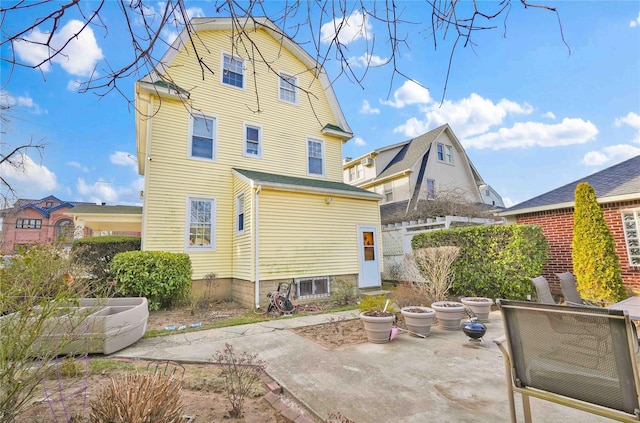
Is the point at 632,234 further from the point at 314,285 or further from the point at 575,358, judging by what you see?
the point at 314,285

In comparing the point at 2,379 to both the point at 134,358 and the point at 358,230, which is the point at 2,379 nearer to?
the point at 134,358

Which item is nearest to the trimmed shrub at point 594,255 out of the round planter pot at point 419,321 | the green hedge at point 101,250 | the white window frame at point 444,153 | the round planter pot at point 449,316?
the round planter pot at point 449,316

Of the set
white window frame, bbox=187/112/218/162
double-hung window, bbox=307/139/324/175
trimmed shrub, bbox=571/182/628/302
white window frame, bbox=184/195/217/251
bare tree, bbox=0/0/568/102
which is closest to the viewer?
bare tree, bbox=0/0/568/102

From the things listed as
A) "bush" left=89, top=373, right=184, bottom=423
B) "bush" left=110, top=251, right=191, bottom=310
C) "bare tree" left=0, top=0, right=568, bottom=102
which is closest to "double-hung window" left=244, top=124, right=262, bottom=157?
"bush" left=110, top=251, right=191, bottom=310

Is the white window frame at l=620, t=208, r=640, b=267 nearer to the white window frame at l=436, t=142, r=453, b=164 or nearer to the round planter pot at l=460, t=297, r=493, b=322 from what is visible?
the round planter pot at l=460, t=297, r=493, b=322

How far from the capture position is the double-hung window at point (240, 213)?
30.5 ft

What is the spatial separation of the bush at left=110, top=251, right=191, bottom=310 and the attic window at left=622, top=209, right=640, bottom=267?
11.5 metres

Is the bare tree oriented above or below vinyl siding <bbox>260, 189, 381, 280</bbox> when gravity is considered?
above

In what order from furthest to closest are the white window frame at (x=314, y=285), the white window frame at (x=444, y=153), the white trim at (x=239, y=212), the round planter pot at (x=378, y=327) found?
the white window frame at (x=444, y=153), the white trim at (x=239, y=212), the white window frame at (x=314, y=285), the round planter pot at (x=378, y=327)

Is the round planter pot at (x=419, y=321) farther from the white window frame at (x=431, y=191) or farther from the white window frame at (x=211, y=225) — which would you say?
the white window frame at (x=431, y=191)

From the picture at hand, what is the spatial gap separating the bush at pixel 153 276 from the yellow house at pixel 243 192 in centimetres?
116

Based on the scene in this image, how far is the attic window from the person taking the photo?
7.10m

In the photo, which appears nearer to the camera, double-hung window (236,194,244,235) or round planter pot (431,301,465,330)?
round planter pot (431,301,465,330)

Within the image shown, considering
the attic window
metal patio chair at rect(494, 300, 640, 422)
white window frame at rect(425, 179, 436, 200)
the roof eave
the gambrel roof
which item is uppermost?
white window frame at rect(425, 179, 436, 200)
